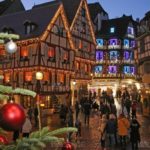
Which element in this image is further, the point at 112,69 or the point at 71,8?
the point at 112,69

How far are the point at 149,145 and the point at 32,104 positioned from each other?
20.2 metres

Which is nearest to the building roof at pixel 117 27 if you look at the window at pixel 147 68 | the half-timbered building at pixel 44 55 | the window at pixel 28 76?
the half-timbered building at pixel 44 55

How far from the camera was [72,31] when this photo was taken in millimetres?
44844

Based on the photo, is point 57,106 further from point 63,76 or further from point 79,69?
point 79,69

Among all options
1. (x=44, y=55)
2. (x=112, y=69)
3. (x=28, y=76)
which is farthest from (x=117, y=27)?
(x=28, y=76)

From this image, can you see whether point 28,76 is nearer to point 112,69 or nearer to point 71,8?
point 71,8

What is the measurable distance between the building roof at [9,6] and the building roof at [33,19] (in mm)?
9332

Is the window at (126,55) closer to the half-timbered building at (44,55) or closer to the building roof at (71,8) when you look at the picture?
the building roof at (71,8)

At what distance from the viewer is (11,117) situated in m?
2.84

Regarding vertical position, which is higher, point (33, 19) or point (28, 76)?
point (33, 19)

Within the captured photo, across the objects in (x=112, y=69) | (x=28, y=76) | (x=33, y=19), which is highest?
(x=33, y=19)

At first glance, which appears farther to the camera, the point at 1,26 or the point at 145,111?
the point at 1,26

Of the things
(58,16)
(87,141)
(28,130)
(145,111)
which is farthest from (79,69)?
(28,130)

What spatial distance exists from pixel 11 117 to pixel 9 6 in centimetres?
5289
